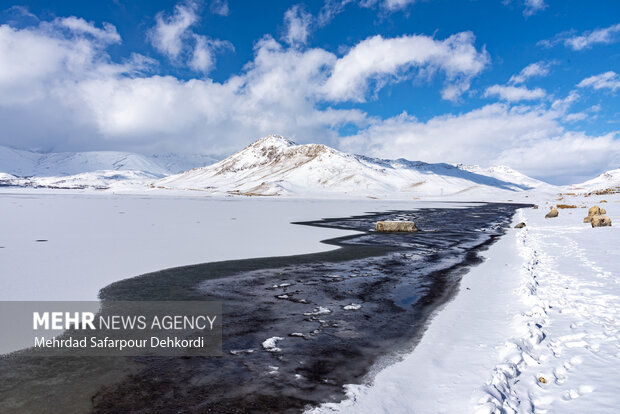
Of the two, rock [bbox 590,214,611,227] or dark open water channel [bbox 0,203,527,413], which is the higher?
rock [bbox 590,214,611,227]

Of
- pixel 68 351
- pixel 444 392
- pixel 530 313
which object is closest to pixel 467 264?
pixel 530 313

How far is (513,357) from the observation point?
6.63 meters

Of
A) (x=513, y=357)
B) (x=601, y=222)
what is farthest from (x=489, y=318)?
(x=601, y=222)

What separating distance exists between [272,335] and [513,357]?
4.61 metres

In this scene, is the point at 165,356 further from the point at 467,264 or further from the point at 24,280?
the point at 467,264

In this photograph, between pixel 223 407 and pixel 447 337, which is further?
pixel 447 337

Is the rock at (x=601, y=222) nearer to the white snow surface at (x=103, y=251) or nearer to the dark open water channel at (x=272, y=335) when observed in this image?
the dark open water channel at (x=272, y=335)

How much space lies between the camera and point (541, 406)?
5176 mm

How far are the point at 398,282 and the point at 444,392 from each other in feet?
23.5

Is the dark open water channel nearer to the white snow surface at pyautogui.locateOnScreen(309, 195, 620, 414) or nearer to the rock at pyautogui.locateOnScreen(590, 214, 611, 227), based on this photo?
the white snow surface at pyautogui.locateOnScreen(309, 195, 620, 414)

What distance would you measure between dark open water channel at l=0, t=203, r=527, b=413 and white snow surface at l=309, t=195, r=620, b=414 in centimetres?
55

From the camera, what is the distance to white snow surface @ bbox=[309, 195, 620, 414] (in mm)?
5340

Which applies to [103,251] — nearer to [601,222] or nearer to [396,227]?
[396,227]

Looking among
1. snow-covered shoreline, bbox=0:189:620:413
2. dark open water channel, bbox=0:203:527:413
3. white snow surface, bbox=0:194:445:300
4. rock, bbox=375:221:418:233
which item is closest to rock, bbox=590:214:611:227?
snow-covered shoreline, bbox=0:189:620:413
